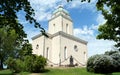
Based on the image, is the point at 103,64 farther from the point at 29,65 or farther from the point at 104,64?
the point at 29,65

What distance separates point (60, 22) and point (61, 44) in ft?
18.9

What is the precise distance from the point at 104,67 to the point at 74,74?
378 centimetres

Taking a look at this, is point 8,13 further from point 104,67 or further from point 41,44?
point 41,44

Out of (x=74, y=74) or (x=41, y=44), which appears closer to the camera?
(x=74, y=74)

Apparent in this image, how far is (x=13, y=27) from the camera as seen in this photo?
507 cm

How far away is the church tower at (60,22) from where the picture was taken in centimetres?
5438

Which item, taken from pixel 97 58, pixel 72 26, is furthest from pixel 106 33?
pixel 72 26

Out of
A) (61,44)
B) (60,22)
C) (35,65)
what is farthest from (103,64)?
(60,22)

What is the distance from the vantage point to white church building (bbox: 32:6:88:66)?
50531 millimetres

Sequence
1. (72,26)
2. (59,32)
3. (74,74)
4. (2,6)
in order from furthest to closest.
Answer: (72,26) < (59,32) < (74,74) < (2,6)

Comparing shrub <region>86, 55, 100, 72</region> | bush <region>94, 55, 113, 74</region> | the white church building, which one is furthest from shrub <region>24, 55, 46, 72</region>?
the white church building

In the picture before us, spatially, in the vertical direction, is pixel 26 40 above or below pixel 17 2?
below

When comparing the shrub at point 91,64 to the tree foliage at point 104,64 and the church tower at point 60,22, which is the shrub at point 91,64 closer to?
the tree foliage at point 104,64

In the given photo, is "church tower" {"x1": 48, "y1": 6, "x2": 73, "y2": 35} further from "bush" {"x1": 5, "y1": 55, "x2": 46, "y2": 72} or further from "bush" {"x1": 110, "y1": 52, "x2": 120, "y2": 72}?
"bush" {"x1": 110, "y1": 52, "x2": 120, "y2": 72}
